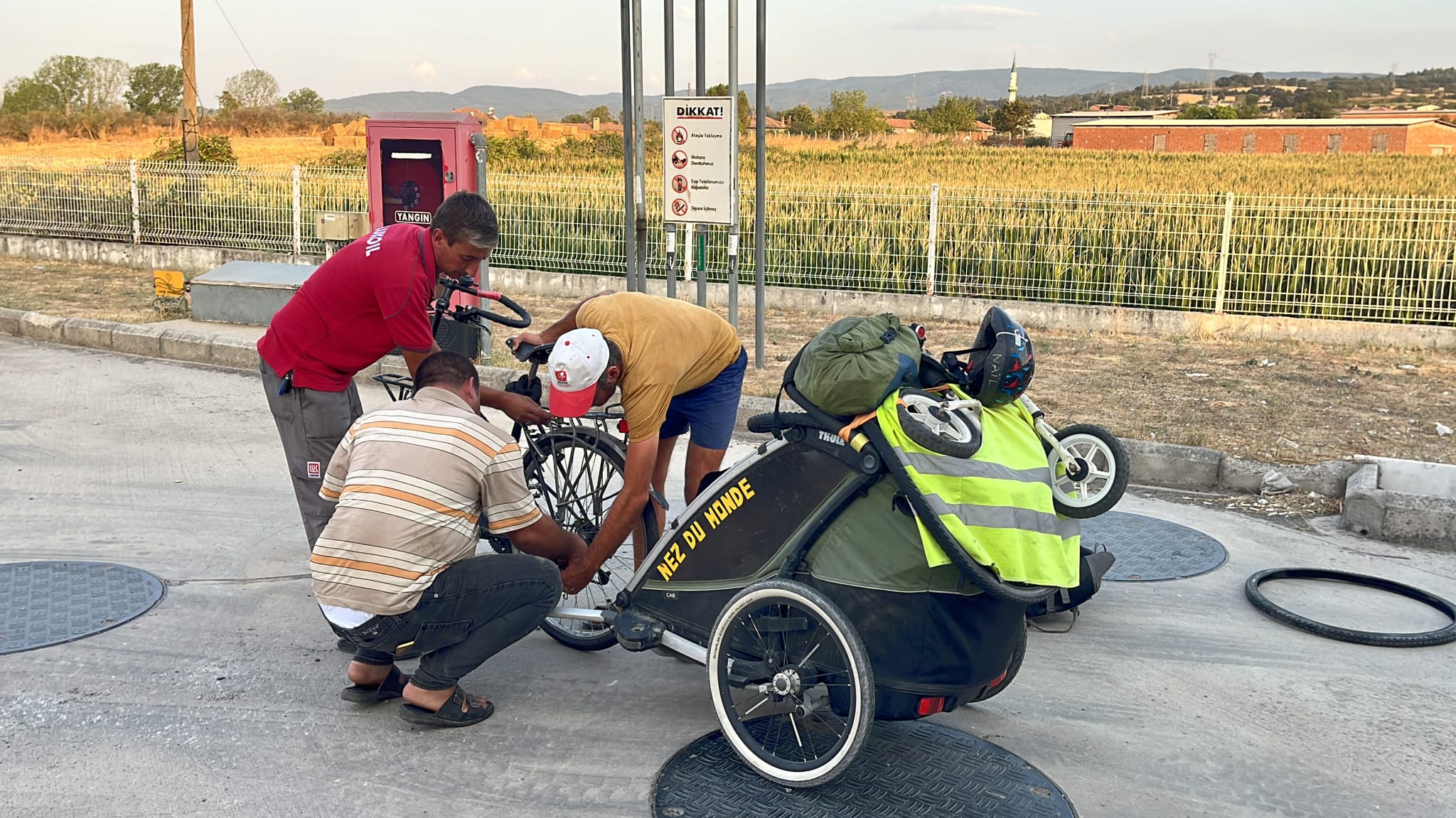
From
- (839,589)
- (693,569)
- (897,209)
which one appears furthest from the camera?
(897,209)

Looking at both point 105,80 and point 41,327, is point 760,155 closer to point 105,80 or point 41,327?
point 41,327

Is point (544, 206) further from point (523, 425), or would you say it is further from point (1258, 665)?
point (1258, 665)

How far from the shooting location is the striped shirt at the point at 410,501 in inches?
147

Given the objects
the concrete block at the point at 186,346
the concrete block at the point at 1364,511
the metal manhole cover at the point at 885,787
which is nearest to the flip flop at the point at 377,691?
the metal manhole cover at the point at 885,787

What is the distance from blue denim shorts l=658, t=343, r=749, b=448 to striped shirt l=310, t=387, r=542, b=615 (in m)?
1.03

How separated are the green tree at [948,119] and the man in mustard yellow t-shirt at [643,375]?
77.8 m

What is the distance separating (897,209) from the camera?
1435cm

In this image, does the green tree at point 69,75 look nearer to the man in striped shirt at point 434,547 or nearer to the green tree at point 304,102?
the green tree at point 304,102

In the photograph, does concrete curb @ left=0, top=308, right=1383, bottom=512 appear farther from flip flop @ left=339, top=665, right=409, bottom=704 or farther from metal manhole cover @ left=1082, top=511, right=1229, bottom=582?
flip flop @ left=339, top=665, right=409, bottom=704

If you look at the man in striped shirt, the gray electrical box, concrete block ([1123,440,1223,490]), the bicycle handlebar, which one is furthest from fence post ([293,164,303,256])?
the man in striped shirt

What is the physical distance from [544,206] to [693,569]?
1194 cm

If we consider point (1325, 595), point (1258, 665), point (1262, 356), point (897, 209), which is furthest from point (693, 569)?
point (897, 209)

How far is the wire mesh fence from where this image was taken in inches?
480

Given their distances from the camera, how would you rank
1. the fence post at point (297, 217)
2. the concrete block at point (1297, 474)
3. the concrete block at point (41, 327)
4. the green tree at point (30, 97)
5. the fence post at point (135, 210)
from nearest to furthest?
1. the concrete block at point (1297, 474)
2. the concrete block at point (41, 327)
3. the fence post at point (297, 217)
4. the fence post at point (135, 210)
5. the green tree at point (30, 97)
